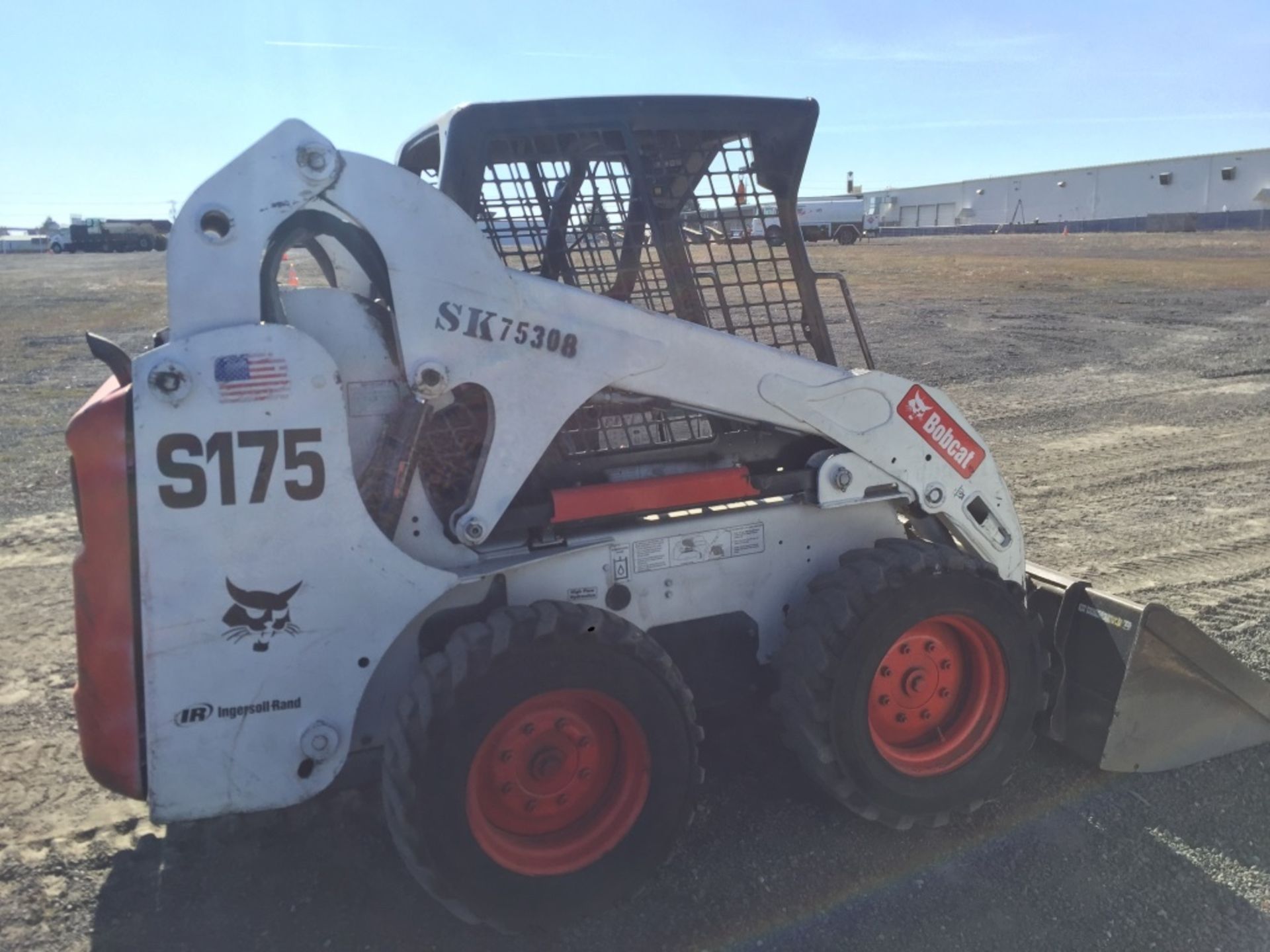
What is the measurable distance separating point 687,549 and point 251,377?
1551mm

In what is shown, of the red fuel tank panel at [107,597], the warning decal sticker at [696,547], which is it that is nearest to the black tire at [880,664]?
the warning decal sticker at [696,547]

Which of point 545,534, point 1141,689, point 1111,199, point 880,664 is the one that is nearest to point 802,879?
point 880,664

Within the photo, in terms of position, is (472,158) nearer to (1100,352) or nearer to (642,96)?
(642,96)

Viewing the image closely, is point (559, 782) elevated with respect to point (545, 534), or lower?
lower

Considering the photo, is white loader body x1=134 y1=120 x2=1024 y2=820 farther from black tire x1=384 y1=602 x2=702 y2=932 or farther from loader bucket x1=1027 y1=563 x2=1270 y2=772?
loader bucket x1=1027 y1=563 x2=1270 y2=772

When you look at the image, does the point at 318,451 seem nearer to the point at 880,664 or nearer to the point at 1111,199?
the point at 880,664

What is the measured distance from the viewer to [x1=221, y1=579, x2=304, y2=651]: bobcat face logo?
3.04 m

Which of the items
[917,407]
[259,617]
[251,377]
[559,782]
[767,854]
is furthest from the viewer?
[917,407]

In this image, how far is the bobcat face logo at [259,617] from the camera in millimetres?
3043

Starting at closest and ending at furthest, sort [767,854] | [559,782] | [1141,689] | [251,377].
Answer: [251,377] → [559,782] → [767,854] → [1141,689]

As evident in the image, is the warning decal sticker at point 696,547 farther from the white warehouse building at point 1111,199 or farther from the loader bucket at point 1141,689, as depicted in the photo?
the white warehouse building at point 1111,199

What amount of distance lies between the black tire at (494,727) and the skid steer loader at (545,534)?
0.4 inches

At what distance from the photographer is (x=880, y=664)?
3668mm

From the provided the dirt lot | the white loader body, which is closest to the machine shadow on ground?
the dirt lot
